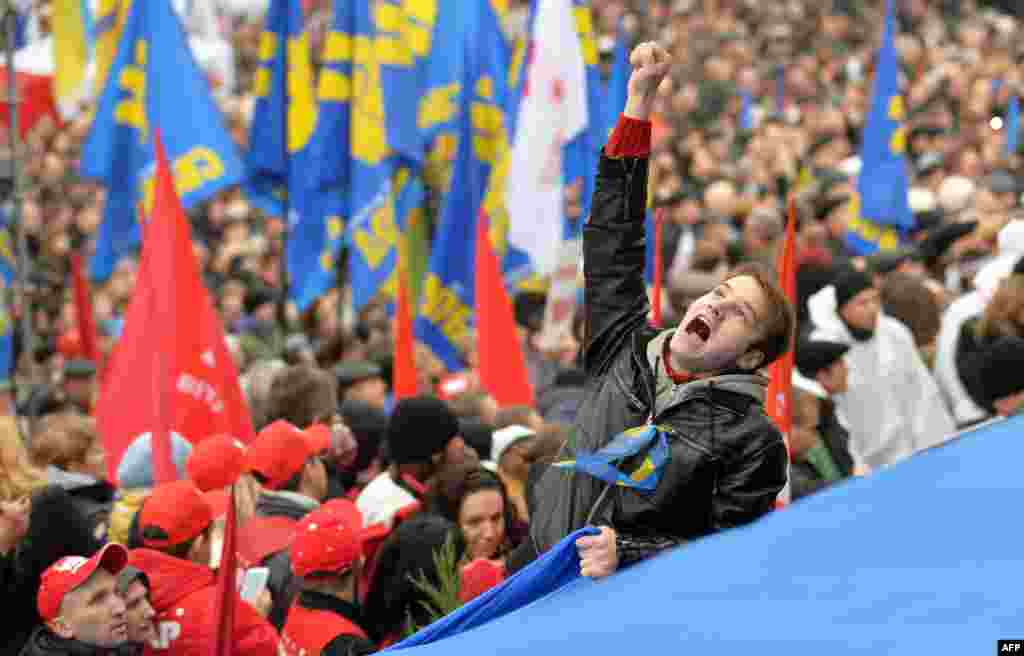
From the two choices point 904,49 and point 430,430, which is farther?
point 904,49

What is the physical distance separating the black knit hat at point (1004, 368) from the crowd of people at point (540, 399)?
1cm

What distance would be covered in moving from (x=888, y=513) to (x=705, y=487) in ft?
2.83

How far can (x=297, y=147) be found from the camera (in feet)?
38.1

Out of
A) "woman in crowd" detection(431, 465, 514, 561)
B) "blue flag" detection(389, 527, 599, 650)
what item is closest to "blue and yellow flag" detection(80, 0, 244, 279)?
"woman in crowd" detection(431, 465, 514, 561)

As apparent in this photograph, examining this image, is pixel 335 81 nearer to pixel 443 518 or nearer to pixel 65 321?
pixel 65 321

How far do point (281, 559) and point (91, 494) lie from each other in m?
1.32

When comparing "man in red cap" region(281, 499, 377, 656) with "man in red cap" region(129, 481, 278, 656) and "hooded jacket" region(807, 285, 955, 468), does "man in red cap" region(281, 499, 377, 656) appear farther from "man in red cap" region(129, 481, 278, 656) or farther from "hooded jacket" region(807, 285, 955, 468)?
"hooded jacket" region(807, 285, 955, 468)

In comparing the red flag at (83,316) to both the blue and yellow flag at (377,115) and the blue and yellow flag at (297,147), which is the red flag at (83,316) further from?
the blue and yellow flag at (377,115)

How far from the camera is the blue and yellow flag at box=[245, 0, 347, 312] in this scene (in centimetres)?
1148

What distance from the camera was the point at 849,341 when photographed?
8805 mm

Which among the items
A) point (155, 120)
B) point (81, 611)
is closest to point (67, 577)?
point (81, 611)

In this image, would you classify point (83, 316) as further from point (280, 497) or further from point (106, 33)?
point (280, 497)

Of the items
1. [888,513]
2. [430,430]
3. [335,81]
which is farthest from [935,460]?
[335,81]

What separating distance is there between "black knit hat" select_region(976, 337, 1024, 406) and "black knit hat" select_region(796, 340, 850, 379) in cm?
100
